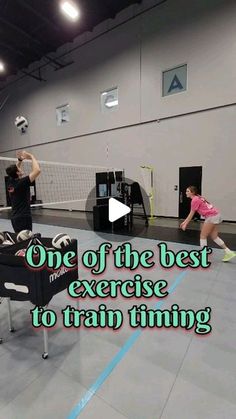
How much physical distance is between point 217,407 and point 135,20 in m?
10.3

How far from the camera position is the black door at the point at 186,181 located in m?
7.38

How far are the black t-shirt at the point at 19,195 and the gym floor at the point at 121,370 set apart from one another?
3.67 ft

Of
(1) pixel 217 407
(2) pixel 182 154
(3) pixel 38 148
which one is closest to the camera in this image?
(1) pixel 217 407

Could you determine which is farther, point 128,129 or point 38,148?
point 38,148

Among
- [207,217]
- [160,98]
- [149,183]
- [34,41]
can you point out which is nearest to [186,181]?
[149,183]

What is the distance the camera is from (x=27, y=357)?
174 cm

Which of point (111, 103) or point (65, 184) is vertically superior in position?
point (111, 103)

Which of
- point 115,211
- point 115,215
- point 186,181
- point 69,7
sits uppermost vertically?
point 69,7

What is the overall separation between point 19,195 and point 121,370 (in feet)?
7.30

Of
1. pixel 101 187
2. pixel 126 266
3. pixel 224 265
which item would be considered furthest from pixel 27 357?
A: pixel 101 187

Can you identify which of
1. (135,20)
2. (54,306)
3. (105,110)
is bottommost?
(54,306)

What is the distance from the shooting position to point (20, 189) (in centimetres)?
277

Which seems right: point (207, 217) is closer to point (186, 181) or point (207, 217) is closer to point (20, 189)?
point (20, 189)

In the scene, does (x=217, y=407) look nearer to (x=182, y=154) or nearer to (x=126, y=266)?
(x=126, y=266)
